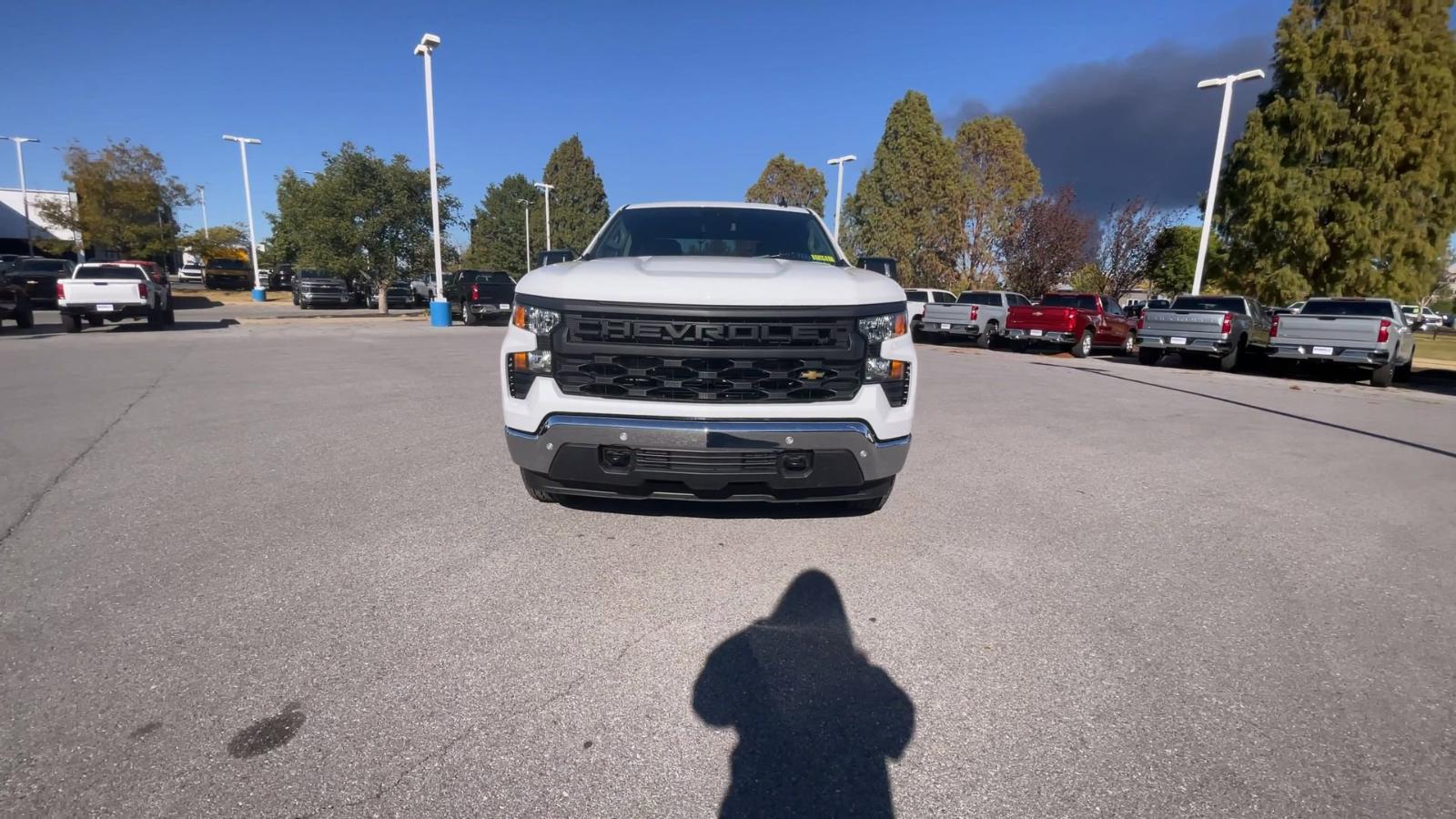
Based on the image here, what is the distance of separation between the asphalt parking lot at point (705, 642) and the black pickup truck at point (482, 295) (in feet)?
57.5

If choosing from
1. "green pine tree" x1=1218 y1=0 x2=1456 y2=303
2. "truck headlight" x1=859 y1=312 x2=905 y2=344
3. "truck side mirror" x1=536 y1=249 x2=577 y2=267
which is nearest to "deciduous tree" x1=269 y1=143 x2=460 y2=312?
"truck side mirror" x1=536 y1=249 x2=577 y2=267

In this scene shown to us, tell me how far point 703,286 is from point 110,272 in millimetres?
20237

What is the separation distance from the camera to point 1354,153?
75.2 feet

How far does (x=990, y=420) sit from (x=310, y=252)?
25764 mm

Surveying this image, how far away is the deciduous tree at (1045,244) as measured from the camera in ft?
106

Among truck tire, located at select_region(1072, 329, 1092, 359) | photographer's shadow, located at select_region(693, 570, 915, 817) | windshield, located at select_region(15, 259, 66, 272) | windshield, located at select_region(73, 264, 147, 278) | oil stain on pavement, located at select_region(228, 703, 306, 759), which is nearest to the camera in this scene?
photographer's shadow, located at select_region(693, 570, 915, 817)

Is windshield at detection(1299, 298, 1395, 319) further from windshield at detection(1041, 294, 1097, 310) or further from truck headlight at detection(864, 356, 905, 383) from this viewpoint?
truck headlight at detection(864, 356, 905, 383)

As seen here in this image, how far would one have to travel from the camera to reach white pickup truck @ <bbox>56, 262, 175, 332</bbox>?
1537 cm

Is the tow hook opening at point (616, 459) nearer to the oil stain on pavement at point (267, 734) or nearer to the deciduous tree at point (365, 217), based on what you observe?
the oil stain on pavement at point (267, 734)

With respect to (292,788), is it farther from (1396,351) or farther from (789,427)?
(1396,351)

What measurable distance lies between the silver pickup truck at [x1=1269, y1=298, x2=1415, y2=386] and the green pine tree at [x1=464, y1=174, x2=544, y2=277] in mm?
51405

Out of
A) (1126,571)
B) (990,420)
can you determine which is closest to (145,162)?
(990,420)

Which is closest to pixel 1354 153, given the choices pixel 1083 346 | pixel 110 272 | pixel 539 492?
pixel 1083 346

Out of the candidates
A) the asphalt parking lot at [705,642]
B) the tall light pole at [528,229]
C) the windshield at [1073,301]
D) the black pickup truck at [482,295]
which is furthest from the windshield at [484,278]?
the tall light pole at [528,229]
